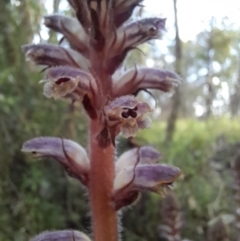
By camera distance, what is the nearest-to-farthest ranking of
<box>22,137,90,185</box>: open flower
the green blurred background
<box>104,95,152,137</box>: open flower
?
<box>104,95,152,137</box>: open flower, <box>22,137,90,185</box>: open flower, the green blurred background

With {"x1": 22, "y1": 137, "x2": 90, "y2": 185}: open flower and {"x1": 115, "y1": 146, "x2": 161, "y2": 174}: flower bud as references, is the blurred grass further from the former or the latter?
{"x1": 22, "y1": 137, "x2": 90, "y2": 185}: open flower

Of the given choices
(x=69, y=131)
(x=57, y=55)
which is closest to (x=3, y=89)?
(x=69, y=131)

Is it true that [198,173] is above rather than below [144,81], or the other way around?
below

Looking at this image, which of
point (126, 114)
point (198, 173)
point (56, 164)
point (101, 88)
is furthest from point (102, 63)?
point (198, 173)

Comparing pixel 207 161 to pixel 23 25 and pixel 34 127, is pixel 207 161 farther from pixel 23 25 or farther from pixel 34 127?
pixel 23 25

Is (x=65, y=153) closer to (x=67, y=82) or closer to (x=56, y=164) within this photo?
(x=67, y=82)

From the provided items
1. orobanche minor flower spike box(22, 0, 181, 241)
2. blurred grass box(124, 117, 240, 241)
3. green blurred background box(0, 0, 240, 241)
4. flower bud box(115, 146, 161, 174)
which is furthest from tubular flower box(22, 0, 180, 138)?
blurred grass box(124, 117, 240, 241)

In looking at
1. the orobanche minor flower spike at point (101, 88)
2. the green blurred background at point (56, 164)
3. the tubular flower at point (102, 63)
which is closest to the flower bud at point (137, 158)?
the orobanche minor flower spike at point (101, 88)
